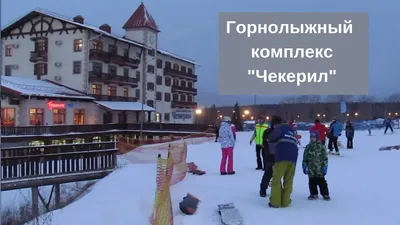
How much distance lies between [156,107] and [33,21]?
1901 centimetres

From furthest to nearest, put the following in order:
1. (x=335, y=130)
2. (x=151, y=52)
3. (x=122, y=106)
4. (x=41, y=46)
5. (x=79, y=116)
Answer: (x=151, y=52) → (x=122, y=106) → (x=41, y=46) → (x=79, y=116) → (x=335, y=130)

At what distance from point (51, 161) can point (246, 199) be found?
7.18 m

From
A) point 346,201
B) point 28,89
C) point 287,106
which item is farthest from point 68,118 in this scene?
point 287,106

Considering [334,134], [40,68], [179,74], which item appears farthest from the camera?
[179,74]

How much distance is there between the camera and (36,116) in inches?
1512

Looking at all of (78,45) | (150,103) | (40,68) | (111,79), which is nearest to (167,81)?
(150,103)

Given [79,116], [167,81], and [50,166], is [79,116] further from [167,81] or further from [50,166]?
[50,166]

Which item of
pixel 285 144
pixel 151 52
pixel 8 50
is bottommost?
pixel 285 144

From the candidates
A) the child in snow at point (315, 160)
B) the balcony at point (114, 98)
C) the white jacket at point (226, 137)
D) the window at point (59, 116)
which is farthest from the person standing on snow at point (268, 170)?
the balcony at point (114, 98)

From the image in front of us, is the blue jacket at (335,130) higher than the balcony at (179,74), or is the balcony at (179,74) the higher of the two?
the balcony at (179,74)

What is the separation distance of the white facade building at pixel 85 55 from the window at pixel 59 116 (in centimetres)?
429

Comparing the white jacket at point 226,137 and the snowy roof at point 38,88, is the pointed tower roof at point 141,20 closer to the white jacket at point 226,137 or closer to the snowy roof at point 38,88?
the snowy roof at point 38,88

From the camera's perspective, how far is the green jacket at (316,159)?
774 centimetres

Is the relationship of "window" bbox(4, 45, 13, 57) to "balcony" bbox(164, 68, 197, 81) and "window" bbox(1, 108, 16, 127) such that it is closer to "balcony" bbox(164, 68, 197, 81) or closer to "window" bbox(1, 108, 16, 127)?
"window" bbox(1, 108, 16, 127)
